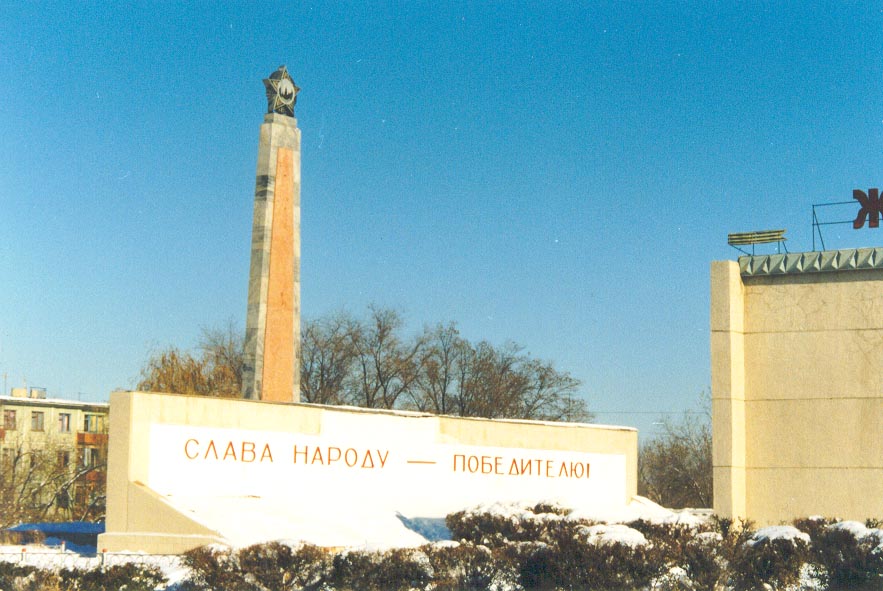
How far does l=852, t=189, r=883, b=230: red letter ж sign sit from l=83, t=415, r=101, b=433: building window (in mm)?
66037

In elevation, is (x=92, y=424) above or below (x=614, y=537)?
above

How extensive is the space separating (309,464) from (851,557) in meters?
15.3

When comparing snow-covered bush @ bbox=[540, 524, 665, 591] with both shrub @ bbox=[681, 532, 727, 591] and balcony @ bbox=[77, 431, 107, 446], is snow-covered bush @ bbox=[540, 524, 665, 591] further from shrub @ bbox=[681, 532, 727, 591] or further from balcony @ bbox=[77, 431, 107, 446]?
balcony @ bbox=[77, 431, 107, 446]

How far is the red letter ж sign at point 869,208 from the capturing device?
3191cm

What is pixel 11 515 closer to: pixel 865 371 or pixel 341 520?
pixel 341 520

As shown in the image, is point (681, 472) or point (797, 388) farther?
point (681, 472)

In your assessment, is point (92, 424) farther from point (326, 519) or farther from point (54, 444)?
point (326, 519)

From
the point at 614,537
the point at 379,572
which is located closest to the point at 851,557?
the point at 614,537

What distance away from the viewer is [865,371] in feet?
103

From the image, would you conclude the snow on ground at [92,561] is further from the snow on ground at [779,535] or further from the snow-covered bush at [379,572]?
the snow on ground at [779,535]

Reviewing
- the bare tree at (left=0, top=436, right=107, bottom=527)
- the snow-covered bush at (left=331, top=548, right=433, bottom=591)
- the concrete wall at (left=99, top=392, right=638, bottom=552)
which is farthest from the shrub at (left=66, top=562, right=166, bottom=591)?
the bare tree at (left=0, top=436, right=107, bottom=527)

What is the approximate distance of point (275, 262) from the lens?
36281 millimetres

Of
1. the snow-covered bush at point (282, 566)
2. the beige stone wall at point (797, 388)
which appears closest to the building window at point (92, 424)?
the beige stone wall at point (797, 388)

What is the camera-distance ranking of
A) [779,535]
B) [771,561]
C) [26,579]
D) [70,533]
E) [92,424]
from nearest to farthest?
1. [26,579]
2. [771,561]
3. [779,535]
4. [70,533]
5. [92,424]
